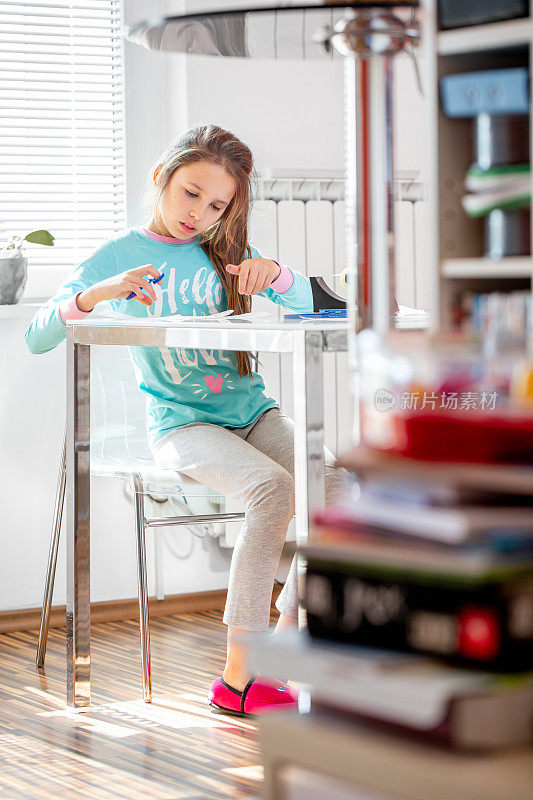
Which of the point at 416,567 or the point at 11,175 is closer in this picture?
the point at 416,567

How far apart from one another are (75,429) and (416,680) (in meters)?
1.23

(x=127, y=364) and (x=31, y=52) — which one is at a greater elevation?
(x=31, y=52)

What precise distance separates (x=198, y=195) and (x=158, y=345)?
48 centimetres

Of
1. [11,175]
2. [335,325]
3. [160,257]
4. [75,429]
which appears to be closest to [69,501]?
[75,429]

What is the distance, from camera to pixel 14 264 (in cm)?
251

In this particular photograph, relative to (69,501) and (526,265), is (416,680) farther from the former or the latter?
(69,501)

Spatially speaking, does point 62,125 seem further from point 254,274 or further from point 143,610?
point 143,610

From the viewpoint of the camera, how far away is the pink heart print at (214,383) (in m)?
2.14

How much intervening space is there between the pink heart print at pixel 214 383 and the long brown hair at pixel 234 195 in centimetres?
5

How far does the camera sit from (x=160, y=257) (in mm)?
2219

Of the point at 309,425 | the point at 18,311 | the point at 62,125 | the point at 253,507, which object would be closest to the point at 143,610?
the point at 253,507

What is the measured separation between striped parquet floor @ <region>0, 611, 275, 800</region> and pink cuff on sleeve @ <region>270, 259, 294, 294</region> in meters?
0.74

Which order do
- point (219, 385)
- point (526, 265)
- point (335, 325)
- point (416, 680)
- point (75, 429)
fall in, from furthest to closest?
1. point (219, 385)
2. point (75, 429)
3. point (335, 325)
4. point (526, 265)
5. point (416, 680)

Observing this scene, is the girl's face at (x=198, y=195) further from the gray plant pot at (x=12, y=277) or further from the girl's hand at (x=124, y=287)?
the gray plant pot at (x=12, y=277)
